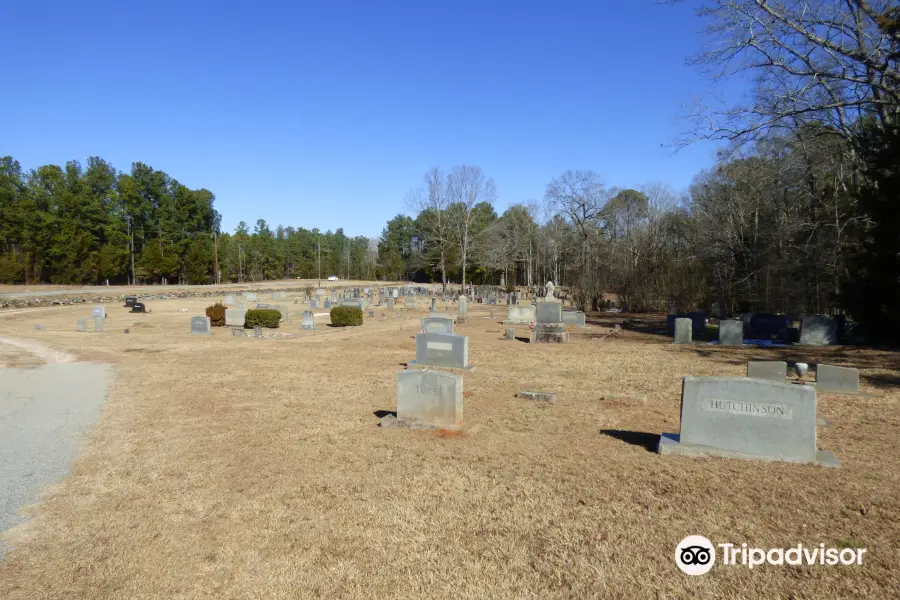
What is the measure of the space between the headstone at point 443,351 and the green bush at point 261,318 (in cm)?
1147

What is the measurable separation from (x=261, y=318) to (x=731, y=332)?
18.3 m

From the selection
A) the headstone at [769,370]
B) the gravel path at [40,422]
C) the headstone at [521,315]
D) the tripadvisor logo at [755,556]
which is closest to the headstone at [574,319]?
the headstone at [521,315]

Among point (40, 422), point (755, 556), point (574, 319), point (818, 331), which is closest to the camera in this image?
point (755, 556)

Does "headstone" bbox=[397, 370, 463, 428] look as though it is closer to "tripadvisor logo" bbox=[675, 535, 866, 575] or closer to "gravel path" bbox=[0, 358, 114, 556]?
"tripadvisor logo" bbox=[675, 535, 866, 575]

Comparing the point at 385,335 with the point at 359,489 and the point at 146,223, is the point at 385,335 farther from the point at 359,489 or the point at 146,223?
the point at 146,223

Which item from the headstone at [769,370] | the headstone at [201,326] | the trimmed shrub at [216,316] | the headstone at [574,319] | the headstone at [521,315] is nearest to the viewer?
the headstone at [769,370]

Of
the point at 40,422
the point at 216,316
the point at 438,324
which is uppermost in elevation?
the point at 438,324

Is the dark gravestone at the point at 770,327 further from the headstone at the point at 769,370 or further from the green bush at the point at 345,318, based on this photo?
the green bush at the point at 345,318

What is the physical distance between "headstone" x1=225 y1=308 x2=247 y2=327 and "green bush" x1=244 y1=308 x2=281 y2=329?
1.22 feet

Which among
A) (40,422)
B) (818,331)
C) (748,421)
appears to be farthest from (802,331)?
(40,422)

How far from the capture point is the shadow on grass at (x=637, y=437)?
6.56m

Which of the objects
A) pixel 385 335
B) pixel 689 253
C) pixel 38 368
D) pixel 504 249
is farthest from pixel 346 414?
pixel 504 249

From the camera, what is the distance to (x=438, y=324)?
17250 millimetres

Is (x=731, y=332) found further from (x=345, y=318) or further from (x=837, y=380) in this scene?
(x=345, y=318)
